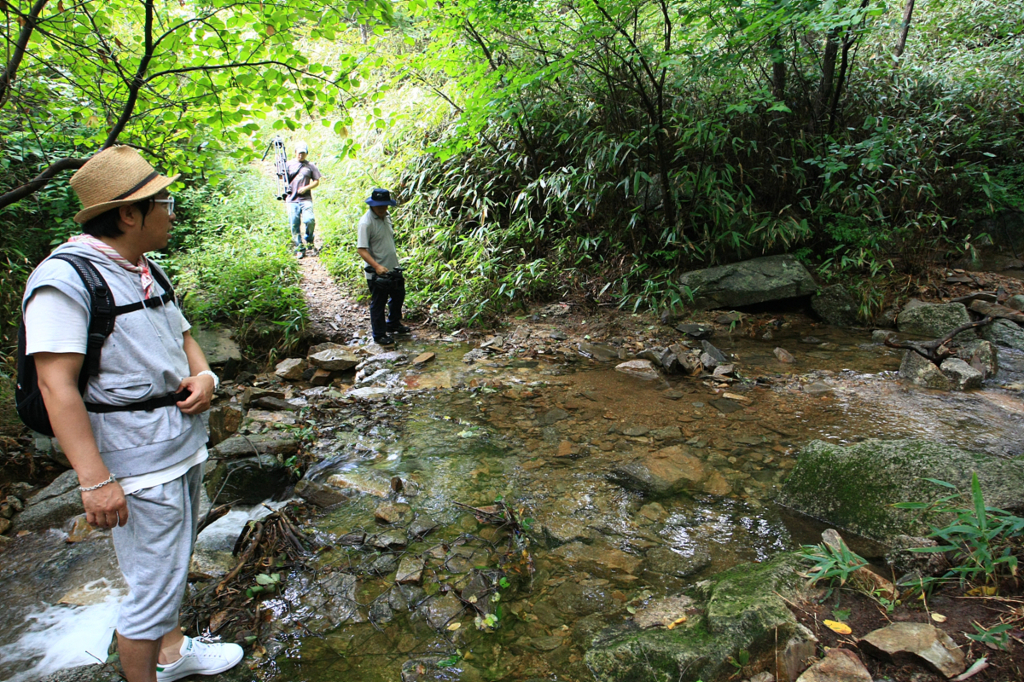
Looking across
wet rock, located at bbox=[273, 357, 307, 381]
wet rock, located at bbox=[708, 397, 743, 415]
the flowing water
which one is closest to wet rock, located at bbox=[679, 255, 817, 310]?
the flowing water

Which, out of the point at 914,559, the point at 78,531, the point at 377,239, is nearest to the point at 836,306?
the point at 914,559

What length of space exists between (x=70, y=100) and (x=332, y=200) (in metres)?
8.69

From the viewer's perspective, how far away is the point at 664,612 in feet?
7.63

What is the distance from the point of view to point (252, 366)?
602 centimetres

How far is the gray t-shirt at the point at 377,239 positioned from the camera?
6527 mm

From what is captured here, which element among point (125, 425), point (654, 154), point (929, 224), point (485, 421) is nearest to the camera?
point (125, 425)

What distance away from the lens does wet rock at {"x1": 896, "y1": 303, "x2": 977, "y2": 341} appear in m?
5.80

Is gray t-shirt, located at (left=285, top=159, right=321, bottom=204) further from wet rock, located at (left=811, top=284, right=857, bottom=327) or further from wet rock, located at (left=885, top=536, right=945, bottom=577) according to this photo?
wet rock, located at (left=885, top=536, right=945, bottom=577)

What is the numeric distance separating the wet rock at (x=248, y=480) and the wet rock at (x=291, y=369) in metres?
1.88

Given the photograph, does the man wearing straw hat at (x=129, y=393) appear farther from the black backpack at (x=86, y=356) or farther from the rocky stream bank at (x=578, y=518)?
the rocky stream bank at (x=578, y=518)

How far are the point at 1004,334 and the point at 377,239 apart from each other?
7062 mm

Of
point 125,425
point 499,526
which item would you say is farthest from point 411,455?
point 125,425

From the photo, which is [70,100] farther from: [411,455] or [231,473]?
[411,455]

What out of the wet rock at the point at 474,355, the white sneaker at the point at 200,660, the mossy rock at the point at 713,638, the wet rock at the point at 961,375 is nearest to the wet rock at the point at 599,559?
the mossy rock at the point at 713,638
